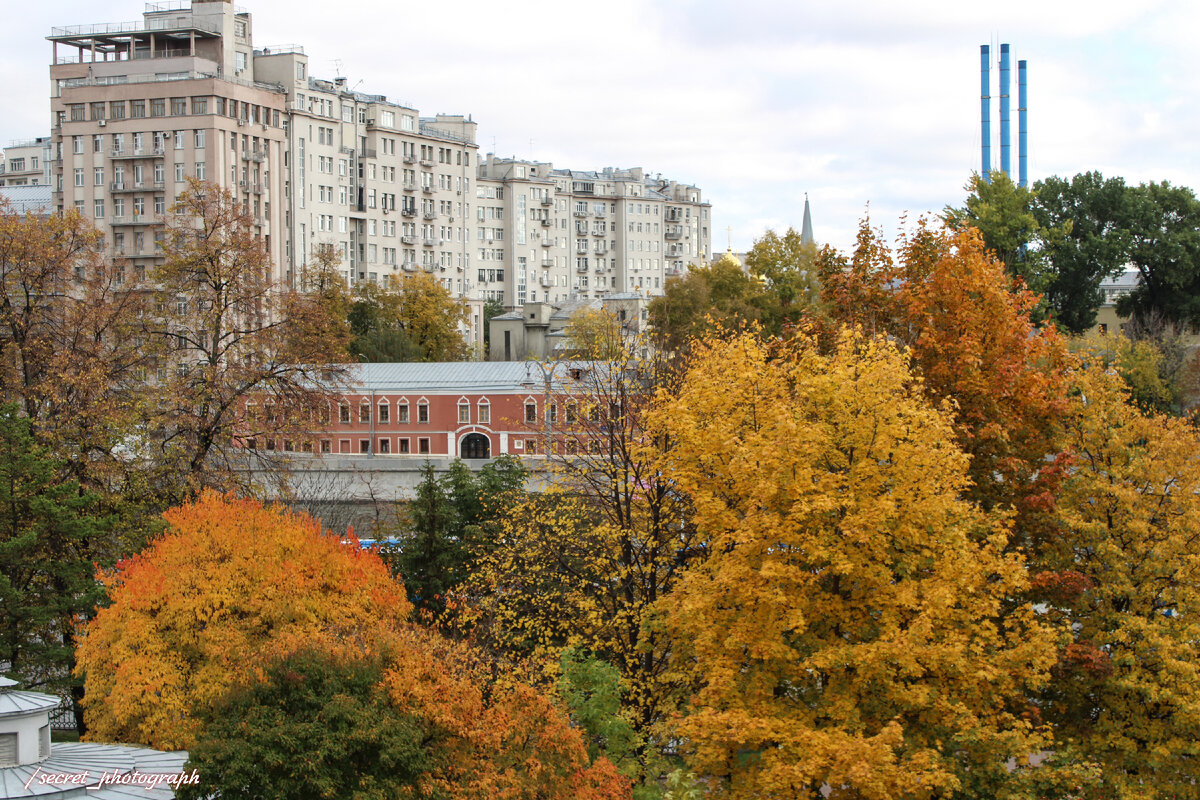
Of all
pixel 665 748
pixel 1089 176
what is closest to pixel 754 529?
pixel 665 748

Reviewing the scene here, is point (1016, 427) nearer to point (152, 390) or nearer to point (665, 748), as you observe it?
point (665, 748)

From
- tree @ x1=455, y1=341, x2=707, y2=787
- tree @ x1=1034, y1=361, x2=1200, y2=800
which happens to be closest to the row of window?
tree @ x1=455, y1=341, x2=707, y2=787

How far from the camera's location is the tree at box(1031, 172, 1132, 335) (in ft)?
264

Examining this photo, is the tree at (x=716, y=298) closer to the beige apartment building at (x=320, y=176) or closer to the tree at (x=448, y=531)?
the beige apartment building at (x=320, y=176)

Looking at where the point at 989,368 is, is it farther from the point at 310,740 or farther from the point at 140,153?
the point at 140,153

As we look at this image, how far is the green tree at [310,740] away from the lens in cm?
1916

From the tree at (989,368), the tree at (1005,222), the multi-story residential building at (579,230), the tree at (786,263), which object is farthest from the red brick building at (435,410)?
the multi-story residential building at (579,230)

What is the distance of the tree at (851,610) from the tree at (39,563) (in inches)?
631

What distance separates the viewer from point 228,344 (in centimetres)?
Result: 4038

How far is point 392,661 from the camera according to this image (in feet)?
71.0

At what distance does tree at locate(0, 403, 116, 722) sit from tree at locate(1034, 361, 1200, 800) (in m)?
22.5

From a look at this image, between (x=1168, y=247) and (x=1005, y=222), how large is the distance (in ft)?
53.6

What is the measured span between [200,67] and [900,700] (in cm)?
8574

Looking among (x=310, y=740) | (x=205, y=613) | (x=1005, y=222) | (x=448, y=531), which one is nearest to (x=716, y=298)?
(x=1005, y=222)
